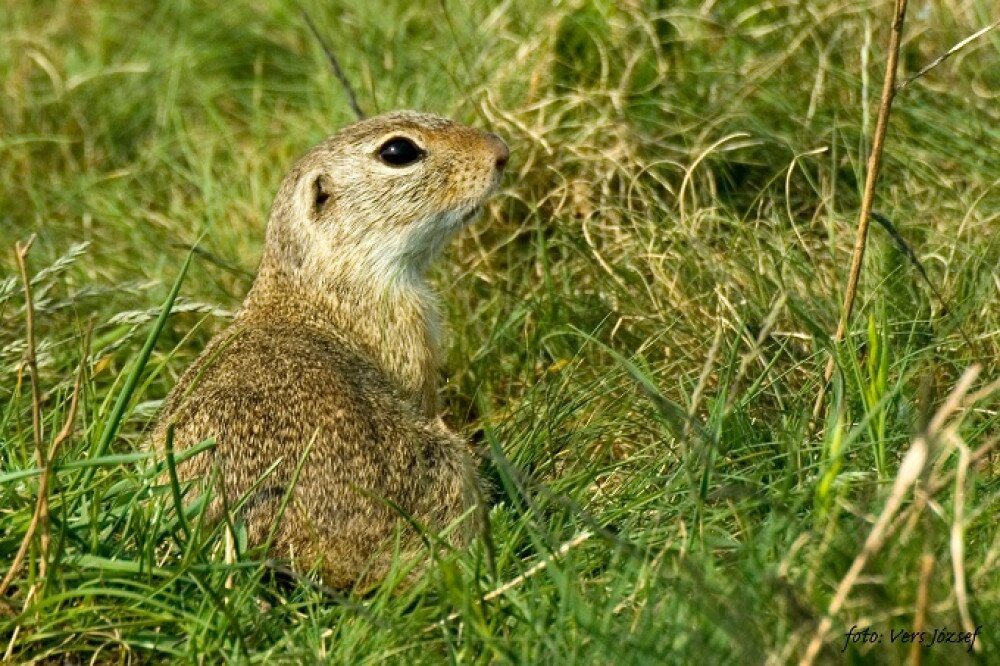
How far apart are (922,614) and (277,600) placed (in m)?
1.69

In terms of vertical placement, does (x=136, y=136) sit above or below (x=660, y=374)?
above

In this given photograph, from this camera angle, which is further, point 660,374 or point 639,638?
point 660,374

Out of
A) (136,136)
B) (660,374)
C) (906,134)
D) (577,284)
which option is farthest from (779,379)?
(136,136)

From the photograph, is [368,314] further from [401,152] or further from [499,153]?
[499,153]

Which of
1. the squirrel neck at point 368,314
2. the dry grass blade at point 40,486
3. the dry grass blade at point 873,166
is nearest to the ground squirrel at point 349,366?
the squirrel neck at point 368,314

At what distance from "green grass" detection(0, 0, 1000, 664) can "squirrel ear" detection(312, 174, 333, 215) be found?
0.52 m

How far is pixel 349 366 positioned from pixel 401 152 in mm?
843

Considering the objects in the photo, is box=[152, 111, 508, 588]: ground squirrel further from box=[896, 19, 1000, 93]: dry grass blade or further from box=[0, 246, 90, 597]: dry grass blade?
box=[896, 19, 1000, 93]: dry grass blade

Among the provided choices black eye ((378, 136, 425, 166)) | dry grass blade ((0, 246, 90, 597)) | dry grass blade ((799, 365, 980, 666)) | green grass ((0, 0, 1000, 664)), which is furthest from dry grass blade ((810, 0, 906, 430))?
dry grass blade ((0, 246, 90, 597))

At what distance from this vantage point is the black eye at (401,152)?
4.97 metres

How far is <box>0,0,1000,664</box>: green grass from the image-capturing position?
3.32 metres

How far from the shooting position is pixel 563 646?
3.20m

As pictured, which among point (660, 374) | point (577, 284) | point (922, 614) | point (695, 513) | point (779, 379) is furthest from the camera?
point (577, 284)

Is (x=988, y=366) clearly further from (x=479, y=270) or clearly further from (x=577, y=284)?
(x=479, y=270)
